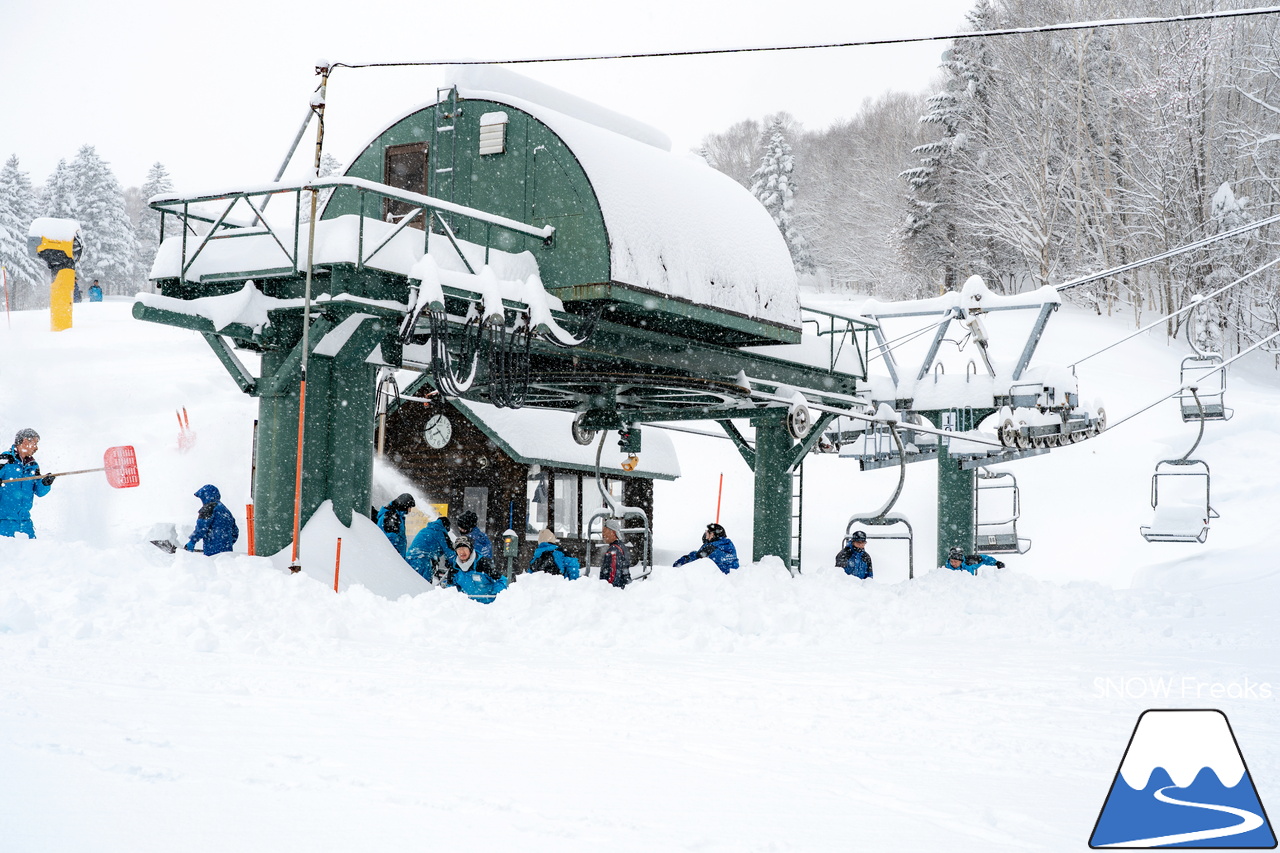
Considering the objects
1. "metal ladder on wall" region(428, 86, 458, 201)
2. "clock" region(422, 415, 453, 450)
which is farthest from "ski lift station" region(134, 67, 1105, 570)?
"clock" region(422, 415, 453, 450)

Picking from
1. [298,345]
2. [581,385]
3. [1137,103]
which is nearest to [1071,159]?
[1137,103]

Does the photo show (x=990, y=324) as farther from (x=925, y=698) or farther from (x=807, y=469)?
(x=925, y=698)

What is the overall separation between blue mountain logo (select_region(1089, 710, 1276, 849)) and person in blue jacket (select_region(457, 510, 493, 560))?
27.5ft

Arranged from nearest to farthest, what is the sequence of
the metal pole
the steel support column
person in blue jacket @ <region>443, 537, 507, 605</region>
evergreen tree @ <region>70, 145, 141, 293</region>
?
the metal pole → person in blue jacket @ <region>443, 537, 507, 605</region> → the steel support column → evergreen tree @ <region>70, 145, 141, 293</region>

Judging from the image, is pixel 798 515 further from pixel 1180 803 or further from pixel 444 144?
pixel 1180 803

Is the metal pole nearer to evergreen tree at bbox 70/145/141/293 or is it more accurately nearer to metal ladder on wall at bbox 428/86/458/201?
metal ladder on wall at bbox 428/86/458/201

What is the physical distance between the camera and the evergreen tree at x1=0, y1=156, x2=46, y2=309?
7044cm

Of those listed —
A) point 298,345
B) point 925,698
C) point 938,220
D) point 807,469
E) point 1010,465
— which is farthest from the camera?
point 938,220

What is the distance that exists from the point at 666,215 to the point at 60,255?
3398 cm

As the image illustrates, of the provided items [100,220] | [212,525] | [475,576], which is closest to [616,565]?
[475,576]

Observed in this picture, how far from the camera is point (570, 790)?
17.0ft

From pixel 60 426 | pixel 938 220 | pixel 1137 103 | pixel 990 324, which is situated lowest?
pixel 60 426

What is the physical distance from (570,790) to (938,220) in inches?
1969

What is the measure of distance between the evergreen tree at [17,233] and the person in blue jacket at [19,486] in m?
62.0
